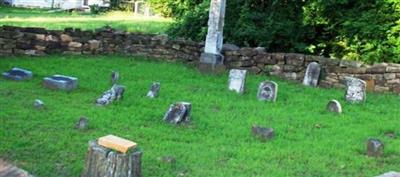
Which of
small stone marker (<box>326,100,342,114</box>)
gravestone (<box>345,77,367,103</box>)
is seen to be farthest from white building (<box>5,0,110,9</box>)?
small stone marker (<box>326,100,342,114</box>)

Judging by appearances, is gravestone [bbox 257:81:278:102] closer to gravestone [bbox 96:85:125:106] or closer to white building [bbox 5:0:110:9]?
gravestone [bbox 96:85:125:106]

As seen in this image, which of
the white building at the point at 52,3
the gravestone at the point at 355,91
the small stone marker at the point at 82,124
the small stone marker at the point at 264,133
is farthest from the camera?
the white building at the point at 52,3

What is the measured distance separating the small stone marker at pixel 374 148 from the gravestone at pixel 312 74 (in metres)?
4.96

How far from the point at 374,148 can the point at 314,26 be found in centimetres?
838

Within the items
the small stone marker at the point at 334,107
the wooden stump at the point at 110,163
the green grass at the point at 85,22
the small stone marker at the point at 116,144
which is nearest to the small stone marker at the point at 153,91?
the small stone marker at the point at 334,107

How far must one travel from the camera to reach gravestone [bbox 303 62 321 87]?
1264 centimetres

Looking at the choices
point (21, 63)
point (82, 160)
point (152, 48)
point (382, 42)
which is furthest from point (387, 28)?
point (82, 160)

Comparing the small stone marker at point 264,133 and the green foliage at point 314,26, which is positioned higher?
the green foliage at point 314,26

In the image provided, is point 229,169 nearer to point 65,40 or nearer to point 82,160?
point 82,160

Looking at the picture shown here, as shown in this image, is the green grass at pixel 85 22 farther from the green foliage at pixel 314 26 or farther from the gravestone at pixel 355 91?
the gravestone at pixel 355 91

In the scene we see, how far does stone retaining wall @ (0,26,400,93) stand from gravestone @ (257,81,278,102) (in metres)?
2.41

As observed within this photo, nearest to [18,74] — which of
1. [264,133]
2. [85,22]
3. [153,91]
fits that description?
[153,91]

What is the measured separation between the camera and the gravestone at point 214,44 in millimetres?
13367

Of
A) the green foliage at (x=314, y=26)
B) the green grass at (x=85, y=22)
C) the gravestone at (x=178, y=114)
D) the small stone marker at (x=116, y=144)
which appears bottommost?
the gravestone at (x=178, y=114)
